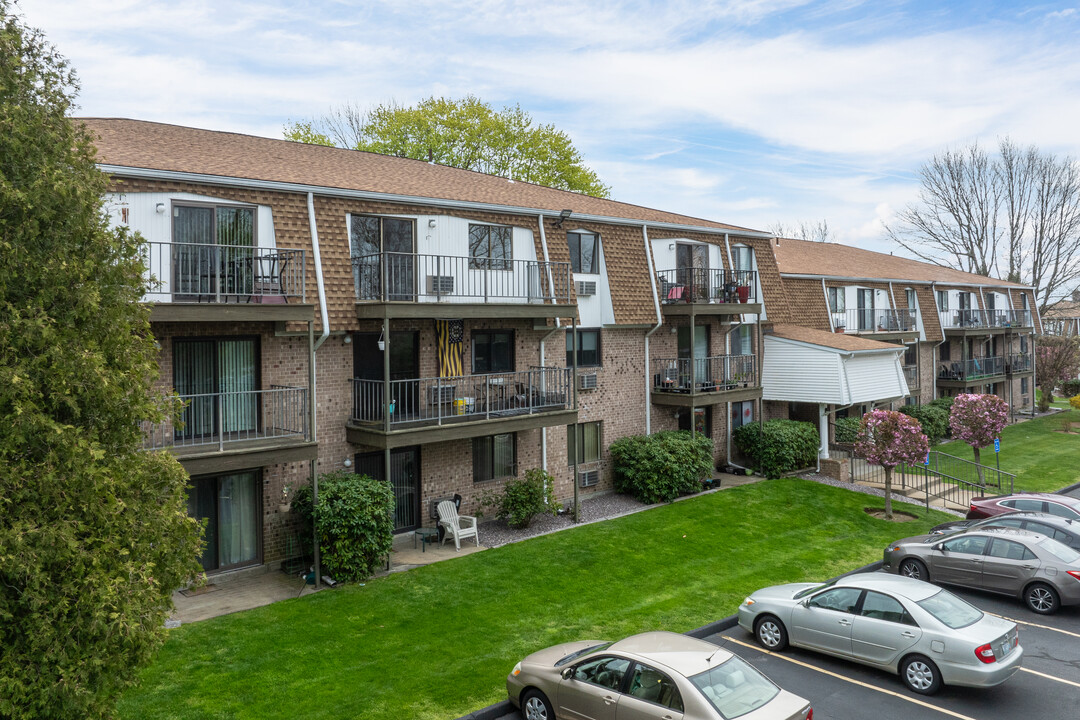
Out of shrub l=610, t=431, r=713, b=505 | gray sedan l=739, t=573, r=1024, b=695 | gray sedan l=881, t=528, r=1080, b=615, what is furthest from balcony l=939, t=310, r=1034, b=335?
gray sedan l=739, t=573, r=1024, b=695

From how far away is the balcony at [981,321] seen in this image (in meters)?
36.9

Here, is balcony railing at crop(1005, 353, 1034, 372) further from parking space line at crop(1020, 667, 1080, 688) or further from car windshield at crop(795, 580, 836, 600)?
car windshield at crop(795, 580, 836, 600)

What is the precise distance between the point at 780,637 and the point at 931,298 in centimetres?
3039

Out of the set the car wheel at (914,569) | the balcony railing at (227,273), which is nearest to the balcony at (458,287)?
the balcony railing at (227,273)

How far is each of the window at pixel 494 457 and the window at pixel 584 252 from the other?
5.22 meters

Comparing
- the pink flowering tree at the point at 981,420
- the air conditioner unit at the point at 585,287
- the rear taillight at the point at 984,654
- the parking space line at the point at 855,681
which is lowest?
the parking space line at the point at 855,681

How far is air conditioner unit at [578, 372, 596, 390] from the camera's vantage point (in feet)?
65.7

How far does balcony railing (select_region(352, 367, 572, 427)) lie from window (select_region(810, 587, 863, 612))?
25.2ft

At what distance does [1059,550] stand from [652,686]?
10.3 metres

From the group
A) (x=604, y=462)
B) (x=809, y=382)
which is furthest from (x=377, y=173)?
(x=809, y=382)

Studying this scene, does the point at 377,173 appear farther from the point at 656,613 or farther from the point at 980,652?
the point at 980,652

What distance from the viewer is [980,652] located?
954 centimetres

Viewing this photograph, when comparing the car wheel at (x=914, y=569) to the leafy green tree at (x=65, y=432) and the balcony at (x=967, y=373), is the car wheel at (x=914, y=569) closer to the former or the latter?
the leafy green tree at (x=65, y=432)

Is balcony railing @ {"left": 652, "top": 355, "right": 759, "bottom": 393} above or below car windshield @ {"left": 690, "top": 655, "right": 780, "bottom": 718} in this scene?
above
